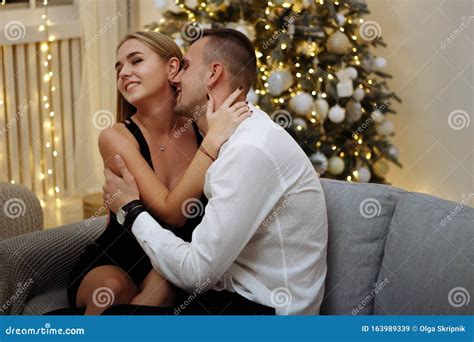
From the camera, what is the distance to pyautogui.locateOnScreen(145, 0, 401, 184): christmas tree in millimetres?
3988

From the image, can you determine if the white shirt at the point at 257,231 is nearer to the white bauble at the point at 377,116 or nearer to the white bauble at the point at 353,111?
the white bauble at the point at 353,111

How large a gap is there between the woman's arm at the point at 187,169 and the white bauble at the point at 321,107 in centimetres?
210

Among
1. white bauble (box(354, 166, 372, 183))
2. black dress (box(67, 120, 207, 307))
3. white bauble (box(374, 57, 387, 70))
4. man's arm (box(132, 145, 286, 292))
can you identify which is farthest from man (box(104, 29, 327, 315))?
white bauble (box(374, 57, 387, 70))

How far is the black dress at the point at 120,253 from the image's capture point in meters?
2.09

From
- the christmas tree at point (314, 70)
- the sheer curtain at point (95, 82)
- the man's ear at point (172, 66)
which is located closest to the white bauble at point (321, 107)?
the christmas tree at point (314, 70)

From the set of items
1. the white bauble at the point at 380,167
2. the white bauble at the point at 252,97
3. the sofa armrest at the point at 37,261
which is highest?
the sofa armrest at the point at 37,261

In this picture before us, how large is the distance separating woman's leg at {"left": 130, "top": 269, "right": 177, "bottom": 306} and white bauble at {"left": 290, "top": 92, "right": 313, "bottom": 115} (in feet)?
6.83

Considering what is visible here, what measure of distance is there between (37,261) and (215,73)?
29.4 inches

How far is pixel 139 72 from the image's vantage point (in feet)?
6.77

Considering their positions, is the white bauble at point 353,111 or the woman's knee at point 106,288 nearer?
the woman's knee at point 106,288

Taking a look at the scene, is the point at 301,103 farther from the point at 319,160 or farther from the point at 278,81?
the point at 319,160

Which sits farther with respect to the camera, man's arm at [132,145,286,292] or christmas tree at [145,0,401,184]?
christmas tree at [145,0,401,184]

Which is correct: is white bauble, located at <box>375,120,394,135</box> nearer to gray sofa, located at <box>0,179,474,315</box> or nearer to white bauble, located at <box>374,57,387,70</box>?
white bauble, located at <box>374,57,387,70</box>

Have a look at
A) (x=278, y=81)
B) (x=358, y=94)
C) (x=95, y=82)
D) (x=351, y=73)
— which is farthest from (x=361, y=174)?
(x=95, y=82)
